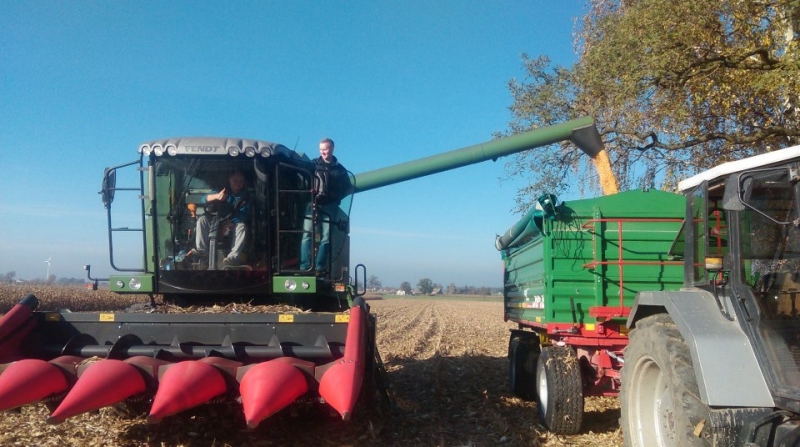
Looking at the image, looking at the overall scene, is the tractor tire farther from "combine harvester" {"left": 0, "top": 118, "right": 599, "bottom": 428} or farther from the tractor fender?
"combine harvester" {"left": 0, "top": 118, "right": 599, "bottom": 428}

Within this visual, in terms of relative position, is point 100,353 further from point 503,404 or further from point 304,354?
point 503,404

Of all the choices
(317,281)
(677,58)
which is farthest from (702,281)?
(677,58)

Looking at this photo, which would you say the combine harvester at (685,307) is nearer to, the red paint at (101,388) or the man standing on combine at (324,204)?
the man standing on combine at (324,204)

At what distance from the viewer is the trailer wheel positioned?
22.5ft

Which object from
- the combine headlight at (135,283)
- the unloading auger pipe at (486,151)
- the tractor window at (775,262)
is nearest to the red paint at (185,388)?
the combine headlight at (135,283)

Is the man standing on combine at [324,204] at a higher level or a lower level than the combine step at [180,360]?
higher

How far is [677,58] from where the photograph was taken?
Result: 11.0 meters

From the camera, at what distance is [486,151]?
394 inches

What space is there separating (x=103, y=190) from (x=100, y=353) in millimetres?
1735

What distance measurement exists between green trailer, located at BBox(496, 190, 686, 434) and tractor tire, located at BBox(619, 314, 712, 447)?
1903mm

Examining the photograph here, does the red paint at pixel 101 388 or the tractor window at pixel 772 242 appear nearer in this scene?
the tractor window at pixel 772 242

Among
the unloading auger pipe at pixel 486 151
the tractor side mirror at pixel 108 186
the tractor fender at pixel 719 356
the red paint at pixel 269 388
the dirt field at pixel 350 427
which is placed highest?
the unloading auger pipe at pixel 486 151

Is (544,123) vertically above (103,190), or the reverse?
(544,123)

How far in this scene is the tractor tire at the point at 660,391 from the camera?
12.4ft
